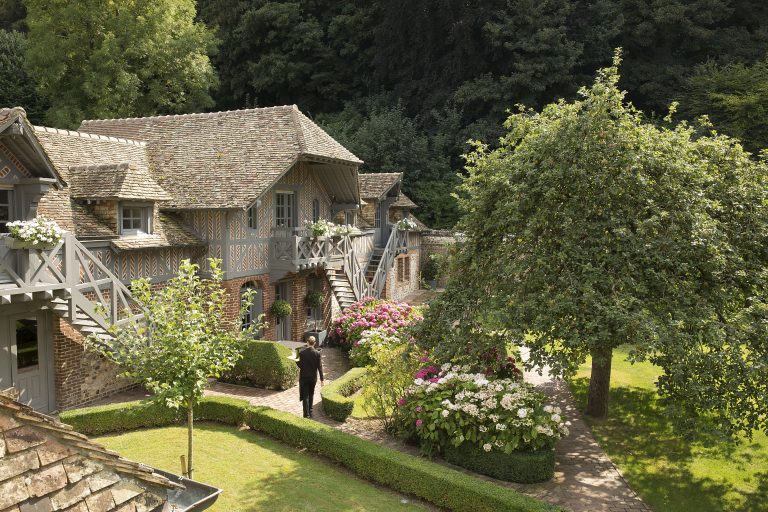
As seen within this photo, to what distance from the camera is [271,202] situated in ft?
70.5

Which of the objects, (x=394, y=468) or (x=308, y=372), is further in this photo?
(x=308, y=372)

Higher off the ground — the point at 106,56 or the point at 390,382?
the point at 106,56

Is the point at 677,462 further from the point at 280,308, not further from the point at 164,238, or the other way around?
the point at 164,238

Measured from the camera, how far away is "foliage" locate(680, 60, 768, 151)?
30.6m

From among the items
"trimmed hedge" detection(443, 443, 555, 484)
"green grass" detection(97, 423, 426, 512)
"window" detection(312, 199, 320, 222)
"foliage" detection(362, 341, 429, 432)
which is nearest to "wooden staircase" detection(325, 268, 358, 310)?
"window" detection(312, 199, 320, 222)

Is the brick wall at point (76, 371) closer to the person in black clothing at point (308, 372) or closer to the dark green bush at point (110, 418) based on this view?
the dark green bush at point (110, 418)

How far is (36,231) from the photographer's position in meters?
12.1

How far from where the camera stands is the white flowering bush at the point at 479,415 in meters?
11.9

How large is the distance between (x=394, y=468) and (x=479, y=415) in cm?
205

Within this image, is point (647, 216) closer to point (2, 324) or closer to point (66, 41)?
point (2, 324)

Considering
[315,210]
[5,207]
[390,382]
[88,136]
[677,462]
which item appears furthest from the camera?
[315,210]

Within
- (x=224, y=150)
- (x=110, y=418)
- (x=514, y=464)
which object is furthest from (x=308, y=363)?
(x=224, y=150)

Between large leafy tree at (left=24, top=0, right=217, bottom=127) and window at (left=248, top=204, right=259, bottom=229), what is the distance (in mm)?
16629

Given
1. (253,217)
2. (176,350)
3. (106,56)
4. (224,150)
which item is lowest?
(176,350)
